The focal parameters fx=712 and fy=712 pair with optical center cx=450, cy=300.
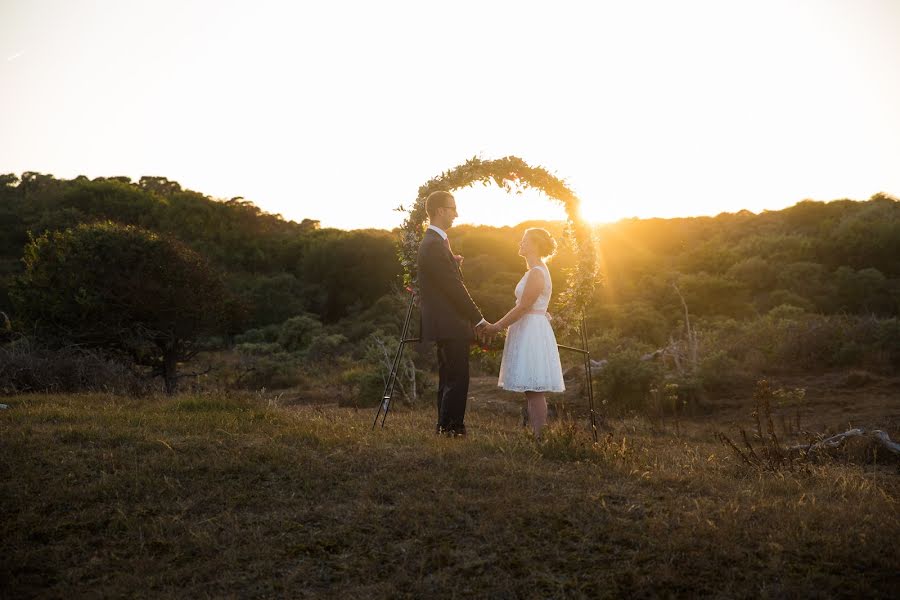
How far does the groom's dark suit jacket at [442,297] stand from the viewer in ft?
23.9

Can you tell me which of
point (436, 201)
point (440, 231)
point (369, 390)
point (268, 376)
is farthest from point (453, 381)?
point (268, 376)

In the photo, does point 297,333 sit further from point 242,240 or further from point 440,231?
point 440,231

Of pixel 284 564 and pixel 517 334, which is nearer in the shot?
pixel 284 564

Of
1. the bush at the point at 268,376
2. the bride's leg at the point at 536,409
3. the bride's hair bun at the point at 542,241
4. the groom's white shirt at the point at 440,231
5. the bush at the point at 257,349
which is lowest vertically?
the bush at the point at 268,376

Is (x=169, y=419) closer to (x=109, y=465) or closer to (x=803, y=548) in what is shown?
(x=109, y=465)

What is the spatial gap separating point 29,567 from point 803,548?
4.57 metres

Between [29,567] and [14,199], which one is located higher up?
[14,199]

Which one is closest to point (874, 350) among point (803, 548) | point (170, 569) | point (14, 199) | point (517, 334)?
point (517, 334)

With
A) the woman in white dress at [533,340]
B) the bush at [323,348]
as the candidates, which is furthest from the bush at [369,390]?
the bush at [323,348]

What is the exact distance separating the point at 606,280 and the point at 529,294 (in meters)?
7.31

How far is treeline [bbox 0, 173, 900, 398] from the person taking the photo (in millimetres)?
14062

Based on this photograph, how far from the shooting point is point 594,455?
6359 mm

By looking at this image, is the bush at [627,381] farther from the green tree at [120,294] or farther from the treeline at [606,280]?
the green tree at [120,294]

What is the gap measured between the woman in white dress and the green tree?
288 inches
